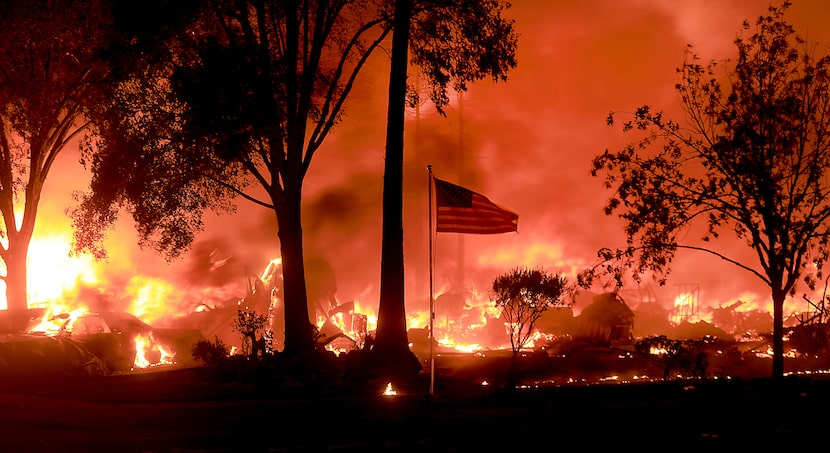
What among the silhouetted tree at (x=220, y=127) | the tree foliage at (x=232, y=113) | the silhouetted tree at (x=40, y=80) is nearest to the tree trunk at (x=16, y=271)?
the silhouetted tree at (x=40, y=80)

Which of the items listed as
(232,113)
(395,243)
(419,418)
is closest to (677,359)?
(395,243)

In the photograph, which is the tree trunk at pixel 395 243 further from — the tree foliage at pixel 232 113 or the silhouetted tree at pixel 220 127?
the silhouetted tree at pixel 220 127

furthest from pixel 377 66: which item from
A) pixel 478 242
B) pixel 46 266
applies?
pixel 46 266

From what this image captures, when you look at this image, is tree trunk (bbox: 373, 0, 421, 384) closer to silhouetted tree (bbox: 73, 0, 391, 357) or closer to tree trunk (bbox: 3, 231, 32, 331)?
silhouetted tree (bbox: 73, 0, 391, 357)

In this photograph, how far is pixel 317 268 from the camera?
1303 inches

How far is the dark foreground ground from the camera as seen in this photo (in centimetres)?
959

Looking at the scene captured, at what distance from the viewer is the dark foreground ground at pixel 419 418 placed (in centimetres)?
959

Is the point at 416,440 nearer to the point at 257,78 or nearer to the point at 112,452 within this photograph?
the point at 112,452

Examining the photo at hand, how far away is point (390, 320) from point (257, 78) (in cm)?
680

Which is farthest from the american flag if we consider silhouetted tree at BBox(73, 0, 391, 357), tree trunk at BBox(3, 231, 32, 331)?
tree trunk at BBox(3, 231, 32, 331)

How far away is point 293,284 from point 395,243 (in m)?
2.83

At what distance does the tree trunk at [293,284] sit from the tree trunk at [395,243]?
6.20ft

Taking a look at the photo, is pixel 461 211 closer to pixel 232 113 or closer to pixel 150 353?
pixel 232 113

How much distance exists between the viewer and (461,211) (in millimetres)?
14867
